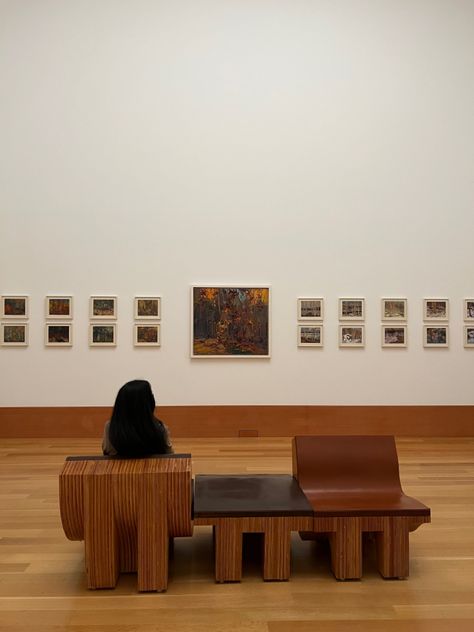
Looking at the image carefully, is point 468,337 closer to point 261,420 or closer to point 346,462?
point 261,420

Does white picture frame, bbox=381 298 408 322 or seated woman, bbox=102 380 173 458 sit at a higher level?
white picture frame, bbox=381 298 408 322

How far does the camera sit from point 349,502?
21.0 ft

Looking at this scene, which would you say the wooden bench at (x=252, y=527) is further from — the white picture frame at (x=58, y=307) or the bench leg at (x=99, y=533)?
the white picture frame at (x=58, y=307)

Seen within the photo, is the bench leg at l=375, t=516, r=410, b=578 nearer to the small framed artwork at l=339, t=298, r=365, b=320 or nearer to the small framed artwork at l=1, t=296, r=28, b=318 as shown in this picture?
the small framed artwork at l=339, t=298, r=365, b=320

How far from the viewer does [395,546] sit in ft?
20.1

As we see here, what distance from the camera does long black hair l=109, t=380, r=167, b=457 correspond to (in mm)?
6055

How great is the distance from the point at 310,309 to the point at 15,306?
714cm

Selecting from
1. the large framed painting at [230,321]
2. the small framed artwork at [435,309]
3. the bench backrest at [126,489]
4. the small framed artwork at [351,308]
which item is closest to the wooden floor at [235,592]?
the bench backrest at [126,489]

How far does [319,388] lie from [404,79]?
8122 mm

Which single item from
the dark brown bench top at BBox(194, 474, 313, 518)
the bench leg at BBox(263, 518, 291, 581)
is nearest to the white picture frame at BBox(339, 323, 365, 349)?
the dark brown bench top at BBox(194, 474, 313, 518)

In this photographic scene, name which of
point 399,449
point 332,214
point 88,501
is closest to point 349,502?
point 88,501

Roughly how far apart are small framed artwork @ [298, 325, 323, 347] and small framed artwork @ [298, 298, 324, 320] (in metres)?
0.24

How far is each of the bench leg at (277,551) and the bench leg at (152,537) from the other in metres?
0.98

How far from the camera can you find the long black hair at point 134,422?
6.05 metres
